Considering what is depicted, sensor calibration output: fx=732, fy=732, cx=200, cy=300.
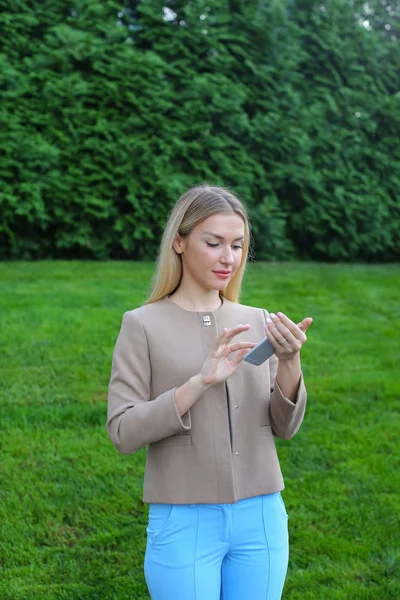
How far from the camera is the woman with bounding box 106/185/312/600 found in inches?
72.9

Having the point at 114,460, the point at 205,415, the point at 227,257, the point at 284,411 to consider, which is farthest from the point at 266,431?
the point at 114,460

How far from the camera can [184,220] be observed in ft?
6.62

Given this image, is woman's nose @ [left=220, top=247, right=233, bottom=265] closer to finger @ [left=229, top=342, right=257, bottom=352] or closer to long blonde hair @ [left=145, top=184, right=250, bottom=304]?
long blonde hair @ [left=145, top=184, right=250, bottom=304]

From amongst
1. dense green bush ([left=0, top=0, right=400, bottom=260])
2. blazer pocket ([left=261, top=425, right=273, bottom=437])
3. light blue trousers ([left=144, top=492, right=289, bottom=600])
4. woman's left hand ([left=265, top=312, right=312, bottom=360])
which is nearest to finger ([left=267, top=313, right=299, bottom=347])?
woman's left hand ([left=265, top=312, right=312, bottom=360])

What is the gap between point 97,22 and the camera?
748 cm

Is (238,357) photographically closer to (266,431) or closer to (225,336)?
(225,336)

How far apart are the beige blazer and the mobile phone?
12cm

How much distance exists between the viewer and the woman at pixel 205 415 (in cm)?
185

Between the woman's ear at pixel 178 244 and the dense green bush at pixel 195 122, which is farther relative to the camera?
the dense green bush at pixel 195 122

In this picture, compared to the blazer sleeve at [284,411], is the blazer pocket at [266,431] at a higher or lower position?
lower

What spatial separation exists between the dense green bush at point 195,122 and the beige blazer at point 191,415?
528 centimetres

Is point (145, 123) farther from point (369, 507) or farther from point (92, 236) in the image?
point (369, 507)

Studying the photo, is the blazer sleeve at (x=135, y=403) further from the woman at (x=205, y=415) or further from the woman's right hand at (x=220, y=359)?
the woman's right hand at (x=220, y=359)

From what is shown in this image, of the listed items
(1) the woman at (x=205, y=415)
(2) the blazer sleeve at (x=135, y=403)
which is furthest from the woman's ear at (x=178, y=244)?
(2) the blazer sleeve at (x=135, y=403)
